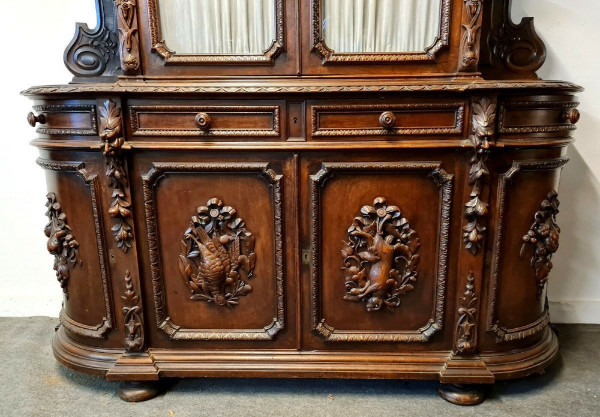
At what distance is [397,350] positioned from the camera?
1539 mm

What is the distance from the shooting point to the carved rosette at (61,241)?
4.93 ft

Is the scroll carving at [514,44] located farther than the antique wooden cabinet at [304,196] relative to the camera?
Yes

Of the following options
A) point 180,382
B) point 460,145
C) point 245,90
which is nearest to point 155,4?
point 245,90

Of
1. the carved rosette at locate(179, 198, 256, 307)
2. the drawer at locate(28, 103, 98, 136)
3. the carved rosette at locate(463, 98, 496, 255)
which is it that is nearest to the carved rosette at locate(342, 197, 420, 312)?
the carved rosette at locate(463, 98, 496, 255)

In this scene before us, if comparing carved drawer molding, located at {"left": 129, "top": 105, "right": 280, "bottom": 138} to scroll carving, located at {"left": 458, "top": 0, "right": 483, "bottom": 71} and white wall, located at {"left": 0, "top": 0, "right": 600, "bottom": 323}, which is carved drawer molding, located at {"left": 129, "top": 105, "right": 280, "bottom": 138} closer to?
scroll carving, located at {"left": 458, "top": 0, "right": 483, "bottom": 71}

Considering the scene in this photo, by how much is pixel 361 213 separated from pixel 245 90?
54 cm

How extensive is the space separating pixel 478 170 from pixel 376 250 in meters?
0.41

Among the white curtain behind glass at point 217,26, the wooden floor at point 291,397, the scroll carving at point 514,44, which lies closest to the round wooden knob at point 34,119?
the white curtain behind glass at point 217,26

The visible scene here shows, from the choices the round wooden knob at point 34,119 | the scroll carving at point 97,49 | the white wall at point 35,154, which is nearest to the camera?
the round wooden knob at point 34,119

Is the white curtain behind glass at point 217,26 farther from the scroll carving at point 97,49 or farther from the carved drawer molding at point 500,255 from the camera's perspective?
the carved drawer molding at point 500,255

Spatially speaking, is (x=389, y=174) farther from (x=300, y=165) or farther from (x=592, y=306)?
(x=592, y=306)

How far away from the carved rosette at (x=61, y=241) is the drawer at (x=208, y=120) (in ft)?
1.33

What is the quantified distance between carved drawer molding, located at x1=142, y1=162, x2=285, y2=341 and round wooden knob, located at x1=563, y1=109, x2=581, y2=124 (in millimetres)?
931

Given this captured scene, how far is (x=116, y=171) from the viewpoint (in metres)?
1.40
